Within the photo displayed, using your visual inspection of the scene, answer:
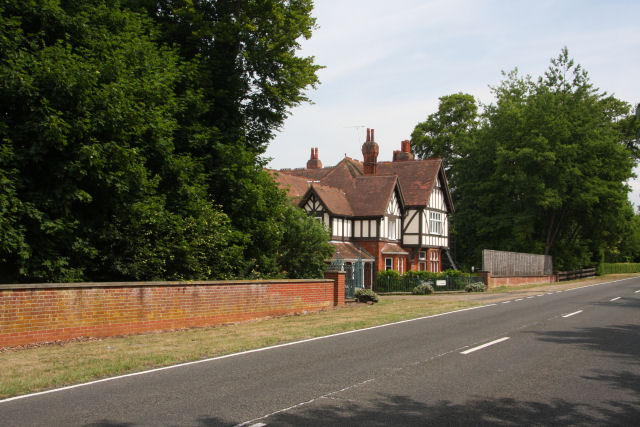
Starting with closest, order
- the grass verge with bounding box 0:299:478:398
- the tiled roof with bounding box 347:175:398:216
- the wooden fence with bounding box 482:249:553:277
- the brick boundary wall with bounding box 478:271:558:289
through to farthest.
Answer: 1. the grass verge with bounding box 0:299:478:398
2. the brick boundary wall with bounding box 478:271:558:289
3. the wooden fence with bounding box 482:249:553:277
4. the tiled roof with bounding box 347:175:398:216

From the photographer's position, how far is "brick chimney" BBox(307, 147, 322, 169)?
218 feet

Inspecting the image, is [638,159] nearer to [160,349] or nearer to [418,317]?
[418,317]

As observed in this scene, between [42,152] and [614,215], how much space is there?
51.5 metres

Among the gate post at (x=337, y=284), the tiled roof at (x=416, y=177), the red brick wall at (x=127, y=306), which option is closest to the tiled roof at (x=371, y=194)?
the tiled roof at (x=416, y=177)

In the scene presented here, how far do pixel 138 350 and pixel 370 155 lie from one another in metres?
43.0

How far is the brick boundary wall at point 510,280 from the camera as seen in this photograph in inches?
1586

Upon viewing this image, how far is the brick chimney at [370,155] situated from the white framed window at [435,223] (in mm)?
6641

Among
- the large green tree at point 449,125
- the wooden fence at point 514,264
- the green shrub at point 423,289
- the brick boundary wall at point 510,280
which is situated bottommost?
the green shrub at point 423,289

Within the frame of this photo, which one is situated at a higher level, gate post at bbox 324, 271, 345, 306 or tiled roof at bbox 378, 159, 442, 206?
tiled roof at bbox 378, 159, 442, 206

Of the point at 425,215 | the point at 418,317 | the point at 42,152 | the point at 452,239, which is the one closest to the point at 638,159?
the point at 452,239

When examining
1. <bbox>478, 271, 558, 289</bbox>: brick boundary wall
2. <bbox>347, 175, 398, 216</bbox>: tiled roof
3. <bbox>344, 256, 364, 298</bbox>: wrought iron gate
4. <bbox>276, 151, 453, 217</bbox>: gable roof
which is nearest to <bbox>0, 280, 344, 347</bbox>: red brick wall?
<bbox>344, 256, 364, 298</bbox>: wrought iron gate

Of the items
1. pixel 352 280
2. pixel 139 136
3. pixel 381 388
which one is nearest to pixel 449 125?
pixel 352 280

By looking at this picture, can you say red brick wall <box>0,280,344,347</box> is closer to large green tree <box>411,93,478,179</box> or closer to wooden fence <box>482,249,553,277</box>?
wooden fence <box>482,249,553,277</box>

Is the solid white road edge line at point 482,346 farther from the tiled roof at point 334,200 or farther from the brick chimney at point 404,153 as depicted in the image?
the brick chimney at point 404,153
